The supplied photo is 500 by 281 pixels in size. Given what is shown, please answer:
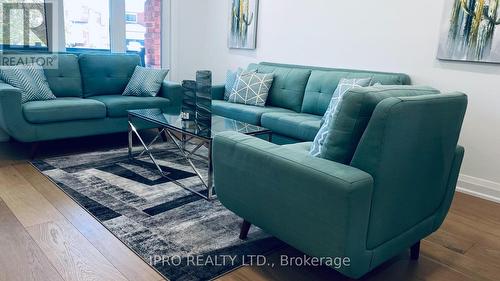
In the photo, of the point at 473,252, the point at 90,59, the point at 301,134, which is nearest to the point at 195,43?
the point at 90,59

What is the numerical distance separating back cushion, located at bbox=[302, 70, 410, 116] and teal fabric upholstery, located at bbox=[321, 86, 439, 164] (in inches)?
71.2

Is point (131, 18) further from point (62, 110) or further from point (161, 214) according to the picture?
point (161, 214)

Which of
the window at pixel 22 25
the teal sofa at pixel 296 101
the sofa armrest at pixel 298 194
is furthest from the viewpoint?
the window at pixel 22 25

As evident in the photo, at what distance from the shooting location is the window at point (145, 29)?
466 cm

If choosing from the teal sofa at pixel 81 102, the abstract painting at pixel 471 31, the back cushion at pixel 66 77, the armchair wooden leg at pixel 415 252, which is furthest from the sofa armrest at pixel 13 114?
the abstract painting at pixel 471 31

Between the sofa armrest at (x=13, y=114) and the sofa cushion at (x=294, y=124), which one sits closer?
the sofa armrest at (x=13, y=114)

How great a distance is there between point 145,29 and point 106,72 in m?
1.19

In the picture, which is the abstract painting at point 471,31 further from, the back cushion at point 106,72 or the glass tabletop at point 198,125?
the back cushion at point 106,72

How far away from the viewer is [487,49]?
2.72 metres

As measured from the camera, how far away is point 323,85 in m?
3.45

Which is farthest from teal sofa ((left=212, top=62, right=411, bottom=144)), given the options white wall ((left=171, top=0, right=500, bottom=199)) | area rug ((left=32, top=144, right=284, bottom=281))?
area rug ((left=32, top=144, right=284, bottom=281))

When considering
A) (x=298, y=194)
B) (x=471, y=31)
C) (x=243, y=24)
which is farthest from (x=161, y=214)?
(x=243, y=24)

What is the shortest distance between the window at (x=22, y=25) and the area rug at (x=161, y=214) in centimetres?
154

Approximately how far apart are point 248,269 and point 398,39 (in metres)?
2.49
